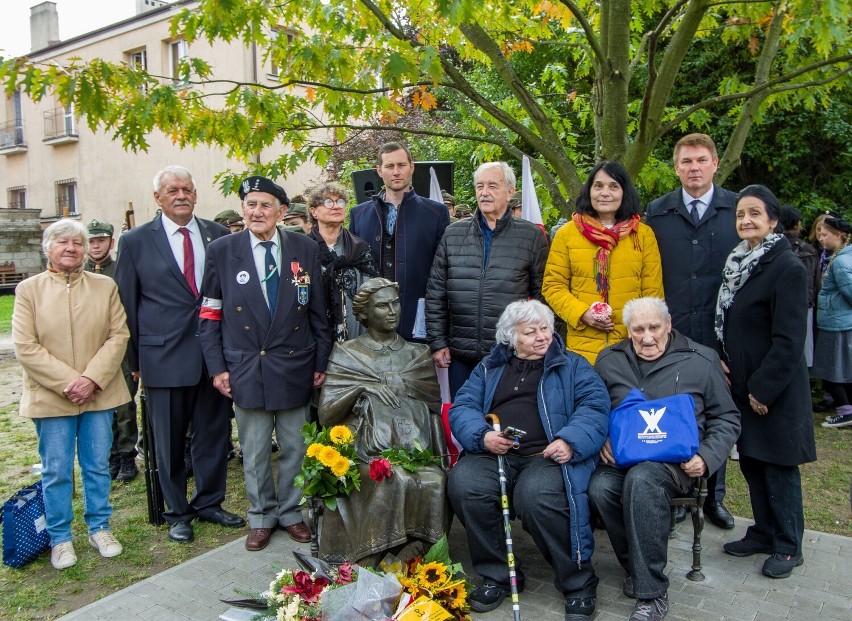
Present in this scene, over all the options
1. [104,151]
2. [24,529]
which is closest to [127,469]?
[24,529]

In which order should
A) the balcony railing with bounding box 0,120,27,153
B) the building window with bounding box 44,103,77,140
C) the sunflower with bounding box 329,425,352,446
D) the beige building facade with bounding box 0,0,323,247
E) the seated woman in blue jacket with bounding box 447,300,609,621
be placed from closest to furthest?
the seated woman in blue jacket with bounding box 447,300,609,621
the sunflower with bounding box 329,425,352,446
the beige building facade with bounding box 0,0,323,247
the building window with bounding box 44,103,77,140
the balcony railing with bounding box 0,120,27,153

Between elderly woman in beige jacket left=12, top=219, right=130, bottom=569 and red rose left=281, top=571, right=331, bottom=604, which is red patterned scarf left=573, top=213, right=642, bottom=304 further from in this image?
elderly woman in beige jacket left=12, top=219, right=130, bottom=569

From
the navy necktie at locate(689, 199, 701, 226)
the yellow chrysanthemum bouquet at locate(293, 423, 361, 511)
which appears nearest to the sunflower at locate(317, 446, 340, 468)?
the yellow chrysanthemum bouquet at locate(293, 423, 361, 511)

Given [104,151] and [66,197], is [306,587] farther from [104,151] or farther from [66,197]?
[66,197]

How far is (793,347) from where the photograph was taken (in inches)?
158

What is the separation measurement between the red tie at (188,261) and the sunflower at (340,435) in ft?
4.98

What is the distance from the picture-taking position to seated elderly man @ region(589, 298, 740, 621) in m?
3.76

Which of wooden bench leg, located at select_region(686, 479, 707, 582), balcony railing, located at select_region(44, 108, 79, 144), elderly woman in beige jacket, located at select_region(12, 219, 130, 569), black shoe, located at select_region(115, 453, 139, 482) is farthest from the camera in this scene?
balcony railing, located at select_region(44, 108, 79, 144)

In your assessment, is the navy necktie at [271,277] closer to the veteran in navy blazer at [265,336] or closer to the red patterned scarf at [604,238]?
the veteran in navy blazer at [265,336]

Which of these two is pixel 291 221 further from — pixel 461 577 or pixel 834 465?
pixel 834 465

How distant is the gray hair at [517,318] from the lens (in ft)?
13.7

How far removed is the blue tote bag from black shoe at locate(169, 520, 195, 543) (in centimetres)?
287

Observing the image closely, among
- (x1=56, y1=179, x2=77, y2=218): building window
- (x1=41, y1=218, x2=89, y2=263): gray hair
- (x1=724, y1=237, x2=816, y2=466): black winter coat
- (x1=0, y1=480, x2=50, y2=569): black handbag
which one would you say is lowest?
(x1=0, y1=480, x2=50, y2=569): black handbag

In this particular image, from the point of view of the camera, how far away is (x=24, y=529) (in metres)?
4.55
